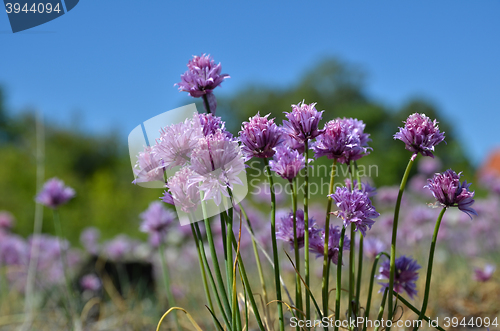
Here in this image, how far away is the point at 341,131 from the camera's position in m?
1.18

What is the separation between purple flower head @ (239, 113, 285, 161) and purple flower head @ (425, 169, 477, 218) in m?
0.49

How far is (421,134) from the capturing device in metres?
1.14

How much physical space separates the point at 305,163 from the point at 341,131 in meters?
0.15

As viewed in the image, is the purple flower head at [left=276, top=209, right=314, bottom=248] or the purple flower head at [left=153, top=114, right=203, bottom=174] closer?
the purple flower head at [left=153, top=114, right=203, bottom=174]

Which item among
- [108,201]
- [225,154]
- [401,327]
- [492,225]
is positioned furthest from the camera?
[108,201]

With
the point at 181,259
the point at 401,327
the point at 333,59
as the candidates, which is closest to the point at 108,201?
the point at 181,259

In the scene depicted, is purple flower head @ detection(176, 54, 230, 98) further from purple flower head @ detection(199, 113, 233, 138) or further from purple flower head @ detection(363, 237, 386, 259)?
purple flower head @ detection(363, 237, 386, 259)

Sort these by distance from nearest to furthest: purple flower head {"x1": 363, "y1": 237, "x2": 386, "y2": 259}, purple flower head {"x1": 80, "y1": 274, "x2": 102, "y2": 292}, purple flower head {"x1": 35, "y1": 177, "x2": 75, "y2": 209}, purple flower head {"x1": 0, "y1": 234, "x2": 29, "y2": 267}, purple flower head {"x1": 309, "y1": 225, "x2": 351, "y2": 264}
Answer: purple flower head {"x1": 309, "y1": 225, "x2": 351, "y2": 264} → purple flower head {"x1": 363, "y1": 237, "x2": 386, "y2": 259} → purple flower head {"x1": 35, "y1": 177, "x2": 75, "y2": 209} → purple flower head {"x1": 80, "y1": 274, "x2": 102, "y2": 292} → purple flower head {"x1": 0, "y1": 234, "x2": 29, "y2": 267}

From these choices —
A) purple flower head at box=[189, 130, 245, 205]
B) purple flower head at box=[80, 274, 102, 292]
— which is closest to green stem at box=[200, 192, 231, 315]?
purple flower head at box=[189, 130, 245, 205]

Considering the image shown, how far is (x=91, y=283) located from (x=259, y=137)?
332 centimetres

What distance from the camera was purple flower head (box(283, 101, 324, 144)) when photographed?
115 centimetres

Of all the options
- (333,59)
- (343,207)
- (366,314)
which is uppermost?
(333,59)

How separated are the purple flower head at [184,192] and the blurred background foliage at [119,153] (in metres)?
0.65

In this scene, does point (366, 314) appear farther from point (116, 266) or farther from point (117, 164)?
point (117, 164)
